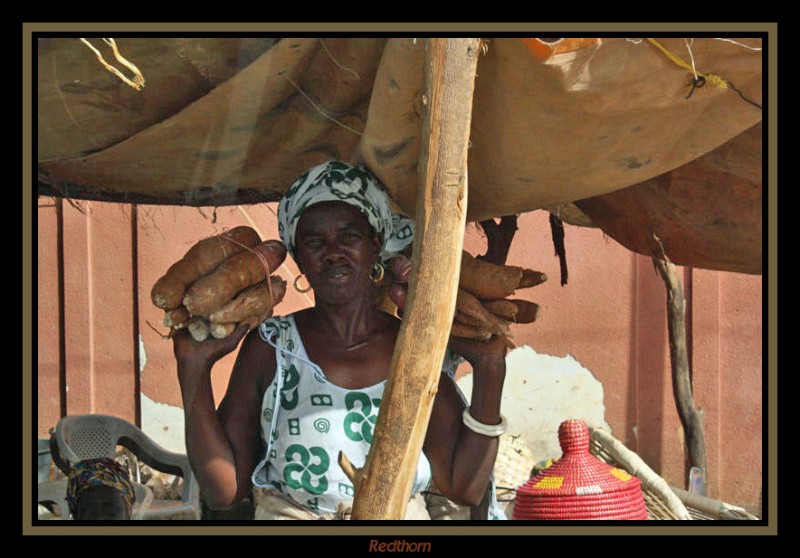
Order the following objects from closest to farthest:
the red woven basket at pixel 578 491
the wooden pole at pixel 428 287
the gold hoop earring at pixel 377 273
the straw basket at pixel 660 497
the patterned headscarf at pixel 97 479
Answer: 1. the wooden pole at pixel 428 287
2. the red woven basket at pixel 578 491
3. the gold hoop earring at pixel 377 273
4. the patterned headscarf at pixel 97 479
5. the straw basket at pixel 660 497

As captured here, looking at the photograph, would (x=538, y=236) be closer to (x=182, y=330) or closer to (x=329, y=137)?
(x=329, y=137)

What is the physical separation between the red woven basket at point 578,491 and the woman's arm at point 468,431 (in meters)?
0.17

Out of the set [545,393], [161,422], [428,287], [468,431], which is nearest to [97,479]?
[468,431]

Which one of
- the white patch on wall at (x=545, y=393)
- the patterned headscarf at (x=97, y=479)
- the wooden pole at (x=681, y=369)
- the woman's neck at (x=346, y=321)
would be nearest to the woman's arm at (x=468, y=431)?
the woman's neck at (x=346, y=321)

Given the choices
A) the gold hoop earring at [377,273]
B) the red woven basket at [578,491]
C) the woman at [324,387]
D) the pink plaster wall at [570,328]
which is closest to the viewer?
the red woven basket at [578,491]

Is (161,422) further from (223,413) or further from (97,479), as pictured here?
(223,413)

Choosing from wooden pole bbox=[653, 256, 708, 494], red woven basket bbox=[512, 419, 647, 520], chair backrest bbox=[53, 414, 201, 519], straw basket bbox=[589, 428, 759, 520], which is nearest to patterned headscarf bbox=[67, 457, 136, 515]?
chair backrest bbox=[53, 414, 201, 519]

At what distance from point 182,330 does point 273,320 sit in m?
0.40

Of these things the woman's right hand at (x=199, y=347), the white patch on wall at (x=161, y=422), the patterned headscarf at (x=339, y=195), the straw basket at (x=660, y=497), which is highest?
the patterned headscarf at (x=339, y=195)

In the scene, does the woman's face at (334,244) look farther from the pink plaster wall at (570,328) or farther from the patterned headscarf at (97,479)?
the pink plaster wall at (570,328)

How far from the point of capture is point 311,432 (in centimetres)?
Result: 327

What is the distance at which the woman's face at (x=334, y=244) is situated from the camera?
331 centimetres
